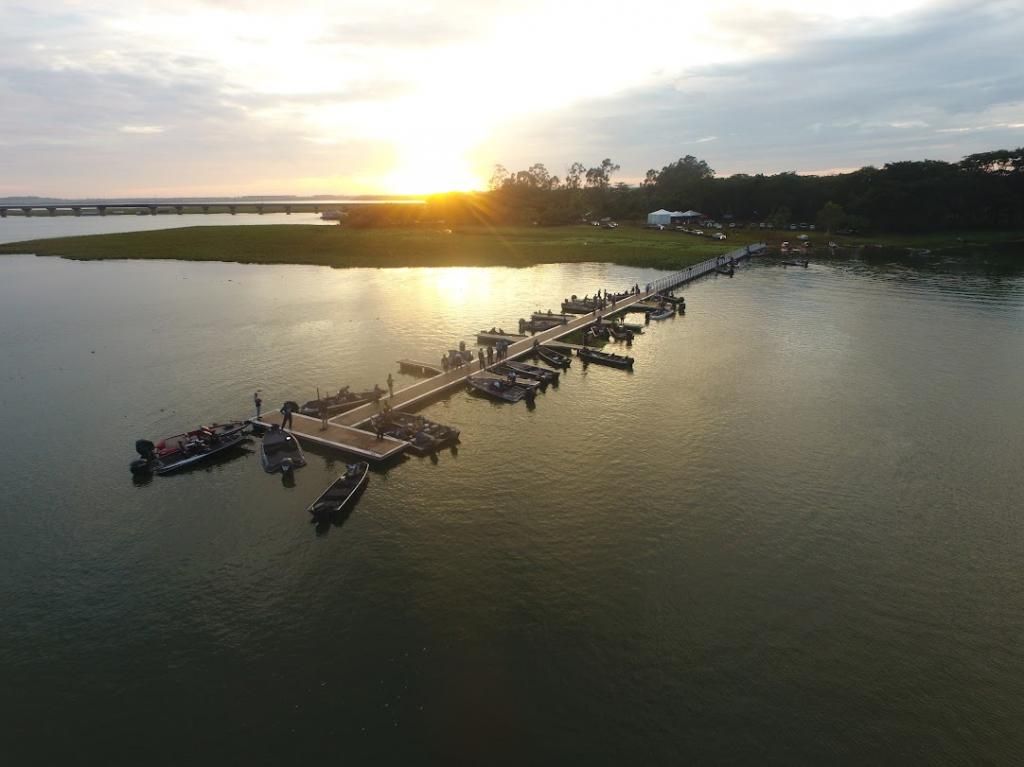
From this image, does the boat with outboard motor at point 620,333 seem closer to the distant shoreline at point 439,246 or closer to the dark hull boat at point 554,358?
the dark hull boat at point 554,358

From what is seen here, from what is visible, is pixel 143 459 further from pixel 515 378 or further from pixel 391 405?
pixel 515 378

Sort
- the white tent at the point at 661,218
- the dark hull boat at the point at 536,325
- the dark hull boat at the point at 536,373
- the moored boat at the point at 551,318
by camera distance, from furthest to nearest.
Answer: the white tent at the point at 661,218, the moored boat at the point at 551,318, the dark hull boat at the point at 536,325, the dark hull boat at the point at 536,373

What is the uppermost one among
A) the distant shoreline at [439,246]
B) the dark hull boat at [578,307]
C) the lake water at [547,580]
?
the distant shoreline at [439,246]

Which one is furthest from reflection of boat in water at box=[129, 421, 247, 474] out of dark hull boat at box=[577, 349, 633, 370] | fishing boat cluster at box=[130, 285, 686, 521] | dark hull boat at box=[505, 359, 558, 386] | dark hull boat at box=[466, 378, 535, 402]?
dark hull boat at box=[577, 349, 633, 370]

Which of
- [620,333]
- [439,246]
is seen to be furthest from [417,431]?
[439,246]

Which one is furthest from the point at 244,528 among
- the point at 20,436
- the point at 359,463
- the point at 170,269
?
the point at 170,269

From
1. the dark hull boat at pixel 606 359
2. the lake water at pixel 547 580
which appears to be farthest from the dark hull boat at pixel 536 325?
the lake water at pixel 547 580

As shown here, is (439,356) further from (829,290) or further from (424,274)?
(829,290)
